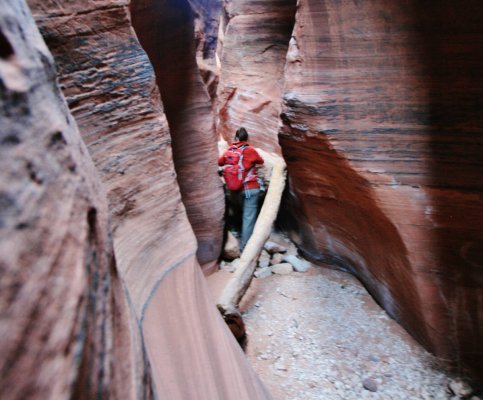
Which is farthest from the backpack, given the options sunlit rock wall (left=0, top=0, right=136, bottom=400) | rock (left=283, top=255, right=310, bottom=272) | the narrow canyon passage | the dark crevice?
the dark crevice

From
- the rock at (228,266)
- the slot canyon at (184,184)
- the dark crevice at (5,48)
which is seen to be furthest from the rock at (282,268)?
the dark crevice at (5,48)

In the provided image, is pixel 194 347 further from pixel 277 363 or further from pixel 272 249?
pixel 272 249

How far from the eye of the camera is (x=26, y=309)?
81 cm

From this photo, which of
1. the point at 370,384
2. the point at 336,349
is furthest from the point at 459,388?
the point at 336,349

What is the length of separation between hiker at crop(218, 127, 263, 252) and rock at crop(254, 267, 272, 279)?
780 mm

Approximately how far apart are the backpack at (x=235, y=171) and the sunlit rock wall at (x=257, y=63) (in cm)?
133

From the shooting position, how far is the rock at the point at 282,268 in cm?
514

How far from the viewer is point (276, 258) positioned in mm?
5477

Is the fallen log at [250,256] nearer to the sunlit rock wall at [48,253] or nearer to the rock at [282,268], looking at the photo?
the rock at [282,268]

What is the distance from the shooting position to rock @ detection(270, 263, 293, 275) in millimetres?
5145

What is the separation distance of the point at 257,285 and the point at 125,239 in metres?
2.75

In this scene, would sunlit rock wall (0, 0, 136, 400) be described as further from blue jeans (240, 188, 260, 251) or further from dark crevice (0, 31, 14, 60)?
blue jeans (240, 188, 260, 251)

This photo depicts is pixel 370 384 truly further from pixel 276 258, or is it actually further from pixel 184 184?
pixel 184 184

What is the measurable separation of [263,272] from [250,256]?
0.42 meters
